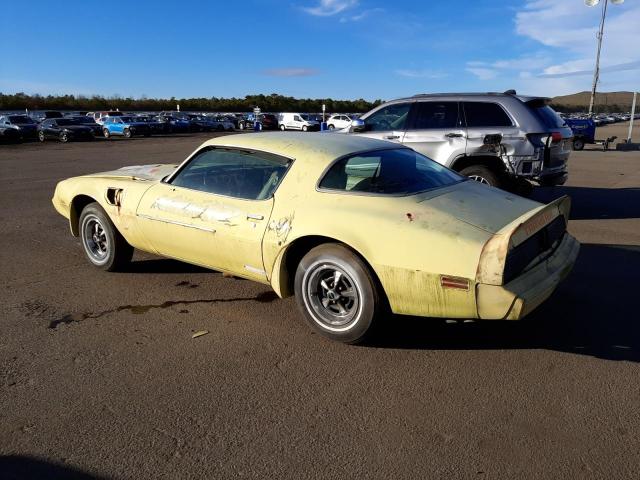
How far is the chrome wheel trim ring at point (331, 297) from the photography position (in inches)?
136

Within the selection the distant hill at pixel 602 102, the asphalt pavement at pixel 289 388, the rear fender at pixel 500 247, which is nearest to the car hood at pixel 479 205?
the rear fender at pixel 500 247

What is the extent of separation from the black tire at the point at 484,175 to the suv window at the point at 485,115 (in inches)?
25.8

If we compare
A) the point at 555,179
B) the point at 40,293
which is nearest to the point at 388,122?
the point at 555,179

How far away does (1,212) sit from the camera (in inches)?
322

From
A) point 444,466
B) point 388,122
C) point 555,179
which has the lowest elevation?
point 444,466

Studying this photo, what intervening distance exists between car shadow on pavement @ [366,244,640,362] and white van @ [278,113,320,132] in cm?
3712

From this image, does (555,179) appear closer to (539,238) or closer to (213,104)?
(539,238)

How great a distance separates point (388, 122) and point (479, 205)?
5200 millimetres

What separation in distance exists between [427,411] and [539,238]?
142 centimetres

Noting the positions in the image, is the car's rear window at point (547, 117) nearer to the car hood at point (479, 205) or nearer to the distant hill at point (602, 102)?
the car hood at point (479, 205)

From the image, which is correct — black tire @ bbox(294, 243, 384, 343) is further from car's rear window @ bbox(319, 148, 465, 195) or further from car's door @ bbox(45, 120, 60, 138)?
car's door @ bbox(45, 120, 60, 138)

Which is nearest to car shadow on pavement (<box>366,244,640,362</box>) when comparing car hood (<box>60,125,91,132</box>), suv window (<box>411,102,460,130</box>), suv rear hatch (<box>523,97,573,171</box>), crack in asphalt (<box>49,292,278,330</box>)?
crack in asphalt (<box>49,292,278,330</box>)

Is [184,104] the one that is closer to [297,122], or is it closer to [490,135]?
[297,122]

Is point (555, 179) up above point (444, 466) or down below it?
above
